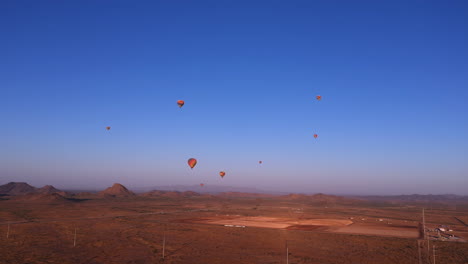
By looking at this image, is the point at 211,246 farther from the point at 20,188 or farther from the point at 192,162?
the point at 20,188

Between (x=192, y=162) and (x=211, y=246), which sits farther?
(x=192, y=162)

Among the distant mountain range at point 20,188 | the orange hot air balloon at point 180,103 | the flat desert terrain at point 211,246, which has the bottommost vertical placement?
the flat desert terrain at point 211,246

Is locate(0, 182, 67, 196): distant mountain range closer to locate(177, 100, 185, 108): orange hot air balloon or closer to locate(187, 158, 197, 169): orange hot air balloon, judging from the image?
locate(187, 158, 197, 169): orange hot air balloon

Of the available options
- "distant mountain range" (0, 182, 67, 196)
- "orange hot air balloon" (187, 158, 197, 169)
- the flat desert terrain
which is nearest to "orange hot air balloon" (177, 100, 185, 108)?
"orange hot air balloon" (187, 158, 197, 169)

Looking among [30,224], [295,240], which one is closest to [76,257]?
[295,240]

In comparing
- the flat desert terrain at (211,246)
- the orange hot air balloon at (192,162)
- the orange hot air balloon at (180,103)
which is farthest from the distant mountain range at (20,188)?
the orange hot air balloon at (180,103)

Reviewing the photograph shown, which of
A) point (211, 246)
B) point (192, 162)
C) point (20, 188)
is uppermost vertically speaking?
point (192, 162)

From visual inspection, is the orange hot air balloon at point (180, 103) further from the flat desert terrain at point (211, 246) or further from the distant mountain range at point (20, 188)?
the distant mountain range at point (20, 188)

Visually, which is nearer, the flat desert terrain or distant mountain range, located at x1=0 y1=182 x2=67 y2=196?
the flat desert terrain

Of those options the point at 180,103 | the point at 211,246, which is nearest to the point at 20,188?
the point at 180,103

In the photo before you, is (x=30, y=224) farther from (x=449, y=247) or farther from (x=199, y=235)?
(x=449, y=247)

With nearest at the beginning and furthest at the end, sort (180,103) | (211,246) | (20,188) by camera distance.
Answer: (211,246) < (180,103) < (20,188)
